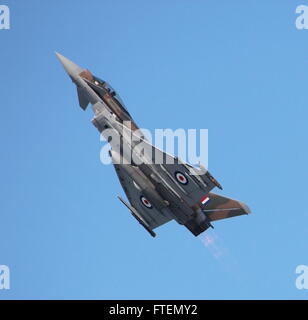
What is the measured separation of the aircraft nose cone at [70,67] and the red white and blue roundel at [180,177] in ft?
26.6

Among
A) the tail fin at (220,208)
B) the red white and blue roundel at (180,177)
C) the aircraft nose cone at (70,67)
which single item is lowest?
the tail fin at (220,208)

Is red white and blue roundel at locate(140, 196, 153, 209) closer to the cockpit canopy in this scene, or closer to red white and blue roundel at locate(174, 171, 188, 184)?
red white and blue roundel at locate(174, 171, 188, 184)

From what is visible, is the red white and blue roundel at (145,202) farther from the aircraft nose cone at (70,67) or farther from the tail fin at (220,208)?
the aircraft nose cone at (70,67)

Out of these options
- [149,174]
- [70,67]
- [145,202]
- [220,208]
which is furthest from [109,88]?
[220,208]

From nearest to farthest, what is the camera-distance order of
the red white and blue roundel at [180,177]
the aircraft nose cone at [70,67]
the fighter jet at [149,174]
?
the red white and blue roundel at [180,177] < the fighter jet at [149,174] < the aircraft nose cone at [70,67]

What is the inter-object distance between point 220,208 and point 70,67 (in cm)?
1131

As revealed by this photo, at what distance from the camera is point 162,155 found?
3988cm

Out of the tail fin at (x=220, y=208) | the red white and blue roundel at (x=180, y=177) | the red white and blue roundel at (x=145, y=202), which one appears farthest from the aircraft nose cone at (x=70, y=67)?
the tail fin at (x=220, y=208)

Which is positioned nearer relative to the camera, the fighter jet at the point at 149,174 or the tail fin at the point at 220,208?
the fighter jet at the point at 149,174

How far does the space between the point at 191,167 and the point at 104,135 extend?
519 centimetres

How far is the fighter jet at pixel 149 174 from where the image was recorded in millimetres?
39625

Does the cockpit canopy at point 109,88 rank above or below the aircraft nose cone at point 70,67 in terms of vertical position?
below

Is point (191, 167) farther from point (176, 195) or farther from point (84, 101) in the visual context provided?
point (84, 101)
